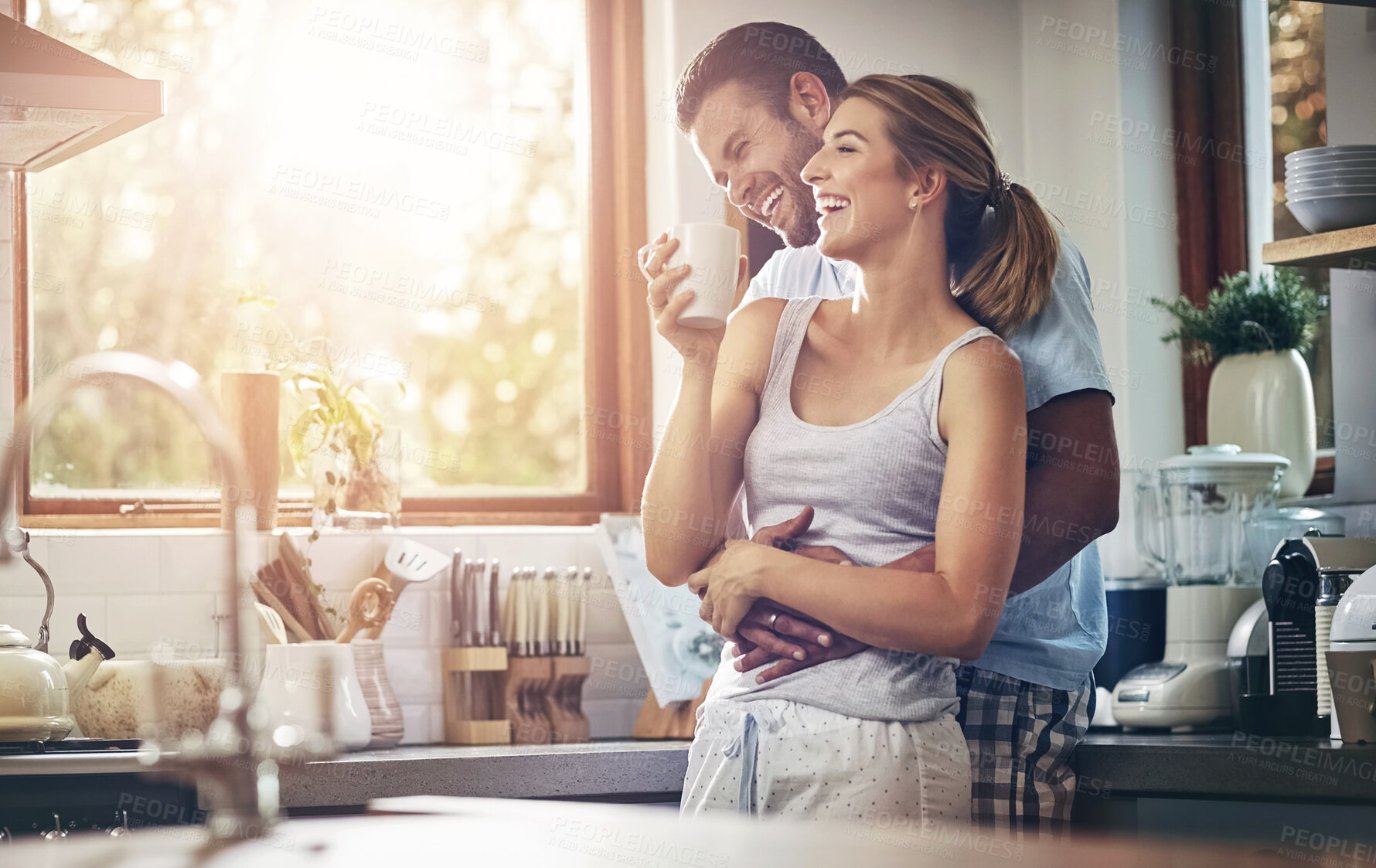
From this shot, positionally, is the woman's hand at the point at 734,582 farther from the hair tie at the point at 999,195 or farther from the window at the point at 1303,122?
the window at the point at 1303,122

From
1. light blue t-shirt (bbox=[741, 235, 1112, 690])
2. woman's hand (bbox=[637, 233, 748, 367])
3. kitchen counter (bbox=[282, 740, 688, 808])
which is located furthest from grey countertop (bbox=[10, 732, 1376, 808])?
woman's hand (bbox=[637, 233, 748, 367])

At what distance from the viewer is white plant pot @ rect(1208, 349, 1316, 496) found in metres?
2.24

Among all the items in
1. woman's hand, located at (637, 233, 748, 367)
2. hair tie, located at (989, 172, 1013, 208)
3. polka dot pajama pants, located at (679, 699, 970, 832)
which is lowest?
polka dot pajama pants, located at (679, 699, 970, 832)

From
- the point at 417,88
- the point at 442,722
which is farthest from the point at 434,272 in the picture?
the point at 442,722

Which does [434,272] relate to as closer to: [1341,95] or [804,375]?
[804,375]

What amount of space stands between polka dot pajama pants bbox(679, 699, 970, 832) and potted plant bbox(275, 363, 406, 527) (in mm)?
886

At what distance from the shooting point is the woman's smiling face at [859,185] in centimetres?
177

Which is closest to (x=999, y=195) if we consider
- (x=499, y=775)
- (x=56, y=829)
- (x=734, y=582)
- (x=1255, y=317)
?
(x=734, y=582)

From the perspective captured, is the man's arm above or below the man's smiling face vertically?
below

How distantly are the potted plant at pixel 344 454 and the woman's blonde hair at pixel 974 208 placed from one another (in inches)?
39.1

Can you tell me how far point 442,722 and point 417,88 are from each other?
1166 mm

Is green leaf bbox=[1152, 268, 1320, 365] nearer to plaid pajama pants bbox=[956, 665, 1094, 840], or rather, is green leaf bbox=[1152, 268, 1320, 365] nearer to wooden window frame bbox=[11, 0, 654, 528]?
plaid pajama pants bbox=[956, 665, 1094, 840]

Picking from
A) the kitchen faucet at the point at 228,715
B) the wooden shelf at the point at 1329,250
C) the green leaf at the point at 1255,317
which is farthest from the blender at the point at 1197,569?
the kitchen faucet at the point at 228,715

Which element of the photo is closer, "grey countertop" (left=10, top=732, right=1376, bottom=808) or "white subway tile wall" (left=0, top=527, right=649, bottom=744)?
"grey countertop" (left=10, top=732, right=1376, bottom=808)
